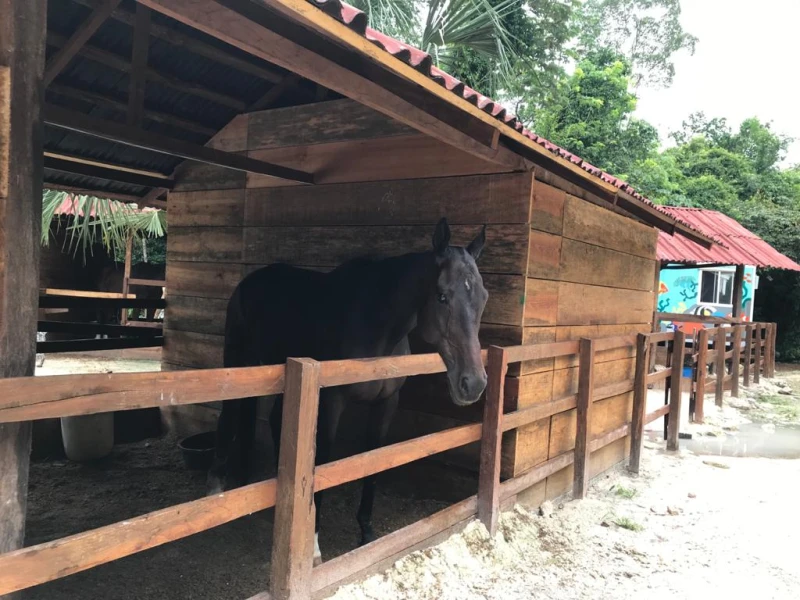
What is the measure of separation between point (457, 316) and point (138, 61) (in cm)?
264

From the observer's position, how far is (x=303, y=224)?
15.5 feet

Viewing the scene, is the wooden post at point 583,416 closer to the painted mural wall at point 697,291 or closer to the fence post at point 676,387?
the fence post at point 676,387

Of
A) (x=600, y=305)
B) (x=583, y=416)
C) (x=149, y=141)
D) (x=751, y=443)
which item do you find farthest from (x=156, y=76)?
(x=751, y=443)

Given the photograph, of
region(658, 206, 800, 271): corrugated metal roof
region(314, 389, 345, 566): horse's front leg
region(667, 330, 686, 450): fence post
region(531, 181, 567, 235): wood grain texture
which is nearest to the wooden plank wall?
region(531, 181, 567, 235): wood grain texture

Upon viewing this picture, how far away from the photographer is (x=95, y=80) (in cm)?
423

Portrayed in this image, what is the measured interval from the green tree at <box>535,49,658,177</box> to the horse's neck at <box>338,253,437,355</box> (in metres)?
14.0

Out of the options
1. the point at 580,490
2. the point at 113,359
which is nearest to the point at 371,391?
the point at 580,490

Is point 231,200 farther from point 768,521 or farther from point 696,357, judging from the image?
point 696,357

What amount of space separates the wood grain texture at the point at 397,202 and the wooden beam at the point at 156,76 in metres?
0.81

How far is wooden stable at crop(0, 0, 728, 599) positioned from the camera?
73.2 inches

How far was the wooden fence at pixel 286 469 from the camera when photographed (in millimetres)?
1553

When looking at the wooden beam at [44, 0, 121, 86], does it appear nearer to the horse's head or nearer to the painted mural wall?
the horse's head

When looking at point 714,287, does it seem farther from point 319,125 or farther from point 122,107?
point 122,107

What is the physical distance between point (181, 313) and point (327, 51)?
390 centimetres
